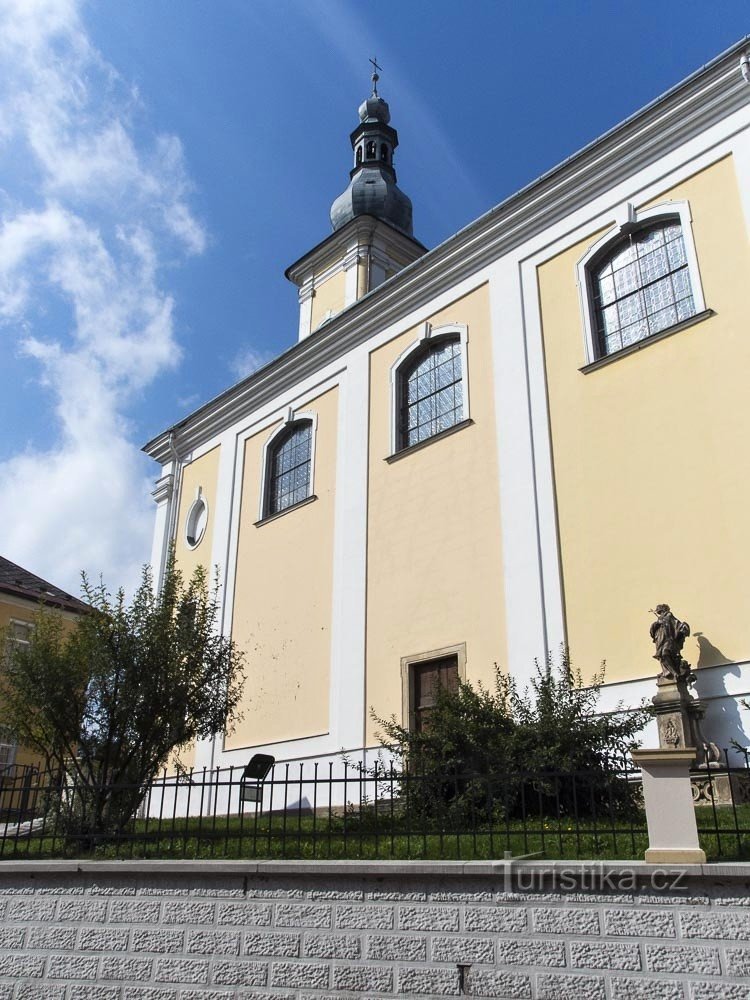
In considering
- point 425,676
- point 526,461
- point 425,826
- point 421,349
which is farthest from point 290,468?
point 425,826

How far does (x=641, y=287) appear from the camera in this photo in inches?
530

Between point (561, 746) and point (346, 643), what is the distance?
Result: 6.40 meters

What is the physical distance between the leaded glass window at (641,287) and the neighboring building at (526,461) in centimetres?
4

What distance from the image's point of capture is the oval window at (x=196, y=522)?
2085 cm

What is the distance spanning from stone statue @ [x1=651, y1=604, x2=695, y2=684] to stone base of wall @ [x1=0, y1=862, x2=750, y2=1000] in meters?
5.15

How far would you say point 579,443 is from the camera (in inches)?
527

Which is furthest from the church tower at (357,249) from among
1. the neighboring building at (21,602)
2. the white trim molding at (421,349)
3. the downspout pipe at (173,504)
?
the neighboring building at (21,602)

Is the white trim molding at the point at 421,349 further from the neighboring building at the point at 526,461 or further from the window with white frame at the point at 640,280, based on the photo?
the window with white frame at the point at 640,280

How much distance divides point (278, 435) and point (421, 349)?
13.9ft

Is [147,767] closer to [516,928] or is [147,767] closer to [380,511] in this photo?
[516,928]

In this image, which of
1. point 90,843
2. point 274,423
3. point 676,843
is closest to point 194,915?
point 90,843

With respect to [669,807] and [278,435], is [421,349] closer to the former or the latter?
[278,435]

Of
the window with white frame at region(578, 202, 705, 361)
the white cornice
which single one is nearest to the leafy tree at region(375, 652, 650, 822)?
the window with white frame at region(578, 202, 705, 361)

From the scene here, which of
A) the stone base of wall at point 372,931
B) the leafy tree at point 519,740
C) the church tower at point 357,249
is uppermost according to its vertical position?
the church tower at point 357,249
